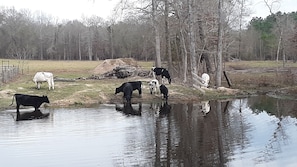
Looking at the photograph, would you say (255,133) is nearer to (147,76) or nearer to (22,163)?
(22,163)

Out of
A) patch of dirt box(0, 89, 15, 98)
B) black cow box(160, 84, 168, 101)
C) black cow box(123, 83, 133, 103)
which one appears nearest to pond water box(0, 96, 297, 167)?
black cow box(123, 83, 133, 103)

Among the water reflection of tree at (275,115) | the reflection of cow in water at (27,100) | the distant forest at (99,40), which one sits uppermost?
the distant forest at (99,40)

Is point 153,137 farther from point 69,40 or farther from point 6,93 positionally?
point 69,40

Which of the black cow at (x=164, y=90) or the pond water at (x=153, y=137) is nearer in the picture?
the pond water at (x=153, y=137)

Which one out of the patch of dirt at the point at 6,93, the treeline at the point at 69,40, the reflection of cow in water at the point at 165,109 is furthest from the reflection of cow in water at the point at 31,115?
the treeline at the point at 69,40

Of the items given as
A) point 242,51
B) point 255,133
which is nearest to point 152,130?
point 255,133

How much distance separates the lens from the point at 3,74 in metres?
34.9

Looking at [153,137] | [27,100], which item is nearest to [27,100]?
[27,100]

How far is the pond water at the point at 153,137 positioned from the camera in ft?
37.2

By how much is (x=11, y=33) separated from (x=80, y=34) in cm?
2007

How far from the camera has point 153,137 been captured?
14375mm

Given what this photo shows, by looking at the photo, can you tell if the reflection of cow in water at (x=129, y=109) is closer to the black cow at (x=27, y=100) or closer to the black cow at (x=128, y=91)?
the black cow at (x=128, y=91)

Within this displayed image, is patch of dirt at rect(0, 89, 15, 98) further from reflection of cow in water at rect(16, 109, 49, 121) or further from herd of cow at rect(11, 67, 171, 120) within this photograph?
reflection of cow in water at rect(16, 109, 49, 121)

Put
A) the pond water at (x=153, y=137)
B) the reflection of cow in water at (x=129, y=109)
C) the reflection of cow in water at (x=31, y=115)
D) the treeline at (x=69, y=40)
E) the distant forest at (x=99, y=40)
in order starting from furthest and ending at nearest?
the treeline at (x=69, y=40), the distant forest at (x=99, y=40), the reflection of cow in water at (x=129, y=109), the reflection of cow in water at (x=31, y=115), the pond water at (x=153, y=137)
